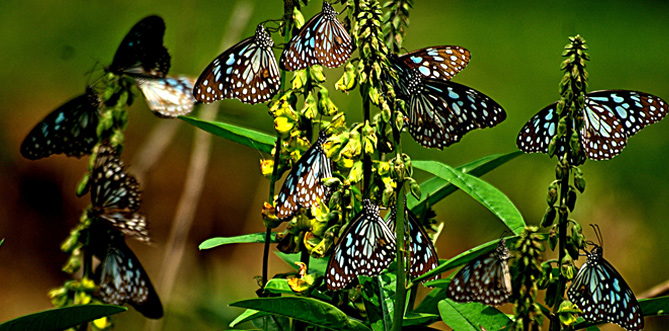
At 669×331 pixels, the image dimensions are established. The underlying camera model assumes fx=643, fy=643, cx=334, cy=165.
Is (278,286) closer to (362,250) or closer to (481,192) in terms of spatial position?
(362,250)

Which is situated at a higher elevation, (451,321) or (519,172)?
(519,172)

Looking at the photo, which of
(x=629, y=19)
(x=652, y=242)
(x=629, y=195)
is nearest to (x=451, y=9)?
(x=629, y=19)

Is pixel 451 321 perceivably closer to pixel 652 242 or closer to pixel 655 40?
pixel 652 242

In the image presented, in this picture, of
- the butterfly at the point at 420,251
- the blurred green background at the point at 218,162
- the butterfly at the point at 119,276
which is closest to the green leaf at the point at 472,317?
the butterfly at the point at 420,251

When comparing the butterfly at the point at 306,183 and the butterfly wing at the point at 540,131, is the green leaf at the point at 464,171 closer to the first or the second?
the butterfly wing at the point at 540,131

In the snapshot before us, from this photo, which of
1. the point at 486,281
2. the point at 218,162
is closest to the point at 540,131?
the point at 486,281

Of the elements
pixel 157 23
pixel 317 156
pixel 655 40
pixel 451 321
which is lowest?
pixel 451 321
